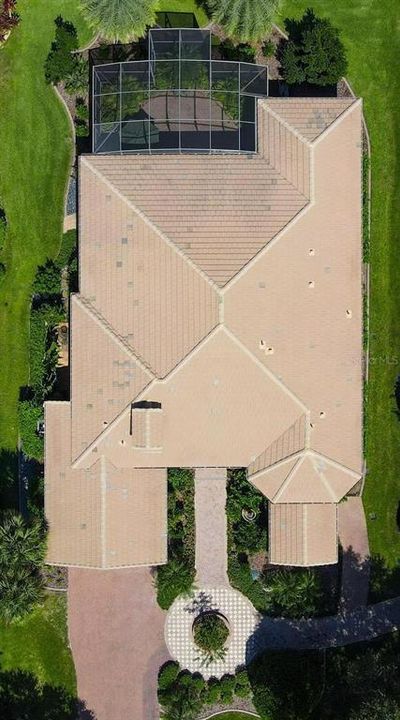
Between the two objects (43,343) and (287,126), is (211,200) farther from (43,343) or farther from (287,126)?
(43,343)

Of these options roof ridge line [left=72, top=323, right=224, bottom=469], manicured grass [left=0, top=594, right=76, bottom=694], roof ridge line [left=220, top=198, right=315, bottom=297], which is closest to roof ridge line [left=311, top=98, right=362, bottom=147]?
roof ridge line [left=220, top=198, right=315, bottom=297]

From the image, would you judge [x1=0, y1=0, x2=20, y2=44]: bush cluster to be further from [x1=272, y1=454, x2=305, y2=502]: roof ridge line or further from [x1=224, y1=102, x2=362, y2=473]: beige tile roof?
[x1=272, y1=454, x2=305, y2=502]: roof ridge line

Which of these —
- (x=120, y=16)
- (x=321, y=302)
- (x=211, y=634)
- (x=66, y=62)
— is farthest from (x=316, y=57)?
(x=211, y=634)

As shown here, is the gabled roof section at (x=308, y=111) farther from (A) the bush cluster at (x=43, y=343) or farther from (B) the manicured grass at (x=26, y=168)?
(A) the bush cluster at (x=43, y=343)

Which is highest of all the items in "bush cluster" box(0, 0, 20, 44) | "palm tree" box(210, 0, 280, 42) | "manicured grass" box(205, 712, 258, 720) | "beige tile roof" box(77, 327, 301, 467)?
"bush cluster" box(0, 0, 20, 44)

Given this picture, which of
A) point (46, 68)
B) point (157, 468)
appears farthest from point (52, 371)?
point (46, 68)

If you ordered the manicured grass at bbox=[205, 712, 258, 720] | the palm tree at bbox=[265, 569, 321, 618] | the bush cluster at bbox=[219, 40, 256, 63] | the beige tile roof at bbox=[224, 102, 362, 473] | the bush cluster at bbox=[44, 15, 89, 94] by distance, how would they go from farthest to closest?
the manicured grass at bbox=[205, 712, 258, 720], the bush cluster at bbox=[219, 40, 256, 63], the bush cluster at bbox=[44, 15, 89, 94], the palm tree at bbox=[265, 569, 321, 618], the beige tile roof at bbox=[224, 102, 362, 473]

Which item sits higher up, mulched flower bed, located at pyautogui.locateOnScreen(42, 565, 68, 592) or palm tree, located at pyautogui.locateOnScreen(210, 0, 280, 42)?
palm tree, located at pyautogui.locateOnScreen(210, 0, 280, 42)
